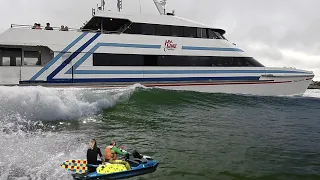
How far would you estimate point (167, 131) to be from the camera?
10195 millimetres

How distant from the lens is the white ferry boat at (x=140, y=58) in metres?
15.8

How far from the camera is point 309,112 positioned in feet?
52.6

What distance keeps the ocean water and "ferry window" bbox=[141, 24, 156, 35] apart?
324 centimetres

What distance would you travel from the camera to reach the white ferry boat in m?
15.8

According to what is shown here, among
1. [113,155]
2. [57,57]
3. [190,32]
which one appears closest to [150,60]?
[190,32]

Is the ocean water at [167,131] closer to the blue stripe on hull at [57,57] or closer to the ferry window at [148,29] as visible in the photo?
the blue stripe on hull at [57,57]

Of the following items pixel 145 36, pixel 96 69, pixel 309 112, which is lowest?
pixel 309 112

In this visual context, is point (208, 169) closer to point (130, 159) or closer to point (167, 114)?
point (130, 159)

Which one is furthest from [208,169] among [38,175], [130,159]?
[38,175]

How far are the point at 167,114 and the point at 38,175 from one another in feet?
25.8

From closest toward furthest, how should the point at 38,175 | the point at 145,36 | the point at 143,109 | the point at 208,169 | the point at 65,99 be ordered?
the point at 38,175 < the point at 208,169 < the point at 65,99 < the point at 143,109 < the point at 145,36

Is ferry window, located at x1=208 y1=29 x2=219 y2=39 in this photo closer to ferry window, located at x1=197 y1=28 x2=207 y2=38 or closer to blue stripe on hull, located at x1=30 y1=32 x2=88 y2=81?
ferry window, located at x1=197 y1=28 x2=207 y2=38

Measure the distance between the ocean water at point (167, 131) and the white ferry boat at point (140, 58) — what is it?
3.06ft

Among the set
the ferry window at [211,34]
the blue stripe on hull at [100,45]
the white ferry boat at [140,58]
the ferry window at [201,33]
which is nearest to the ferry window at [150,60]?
the white ferry boat at [140,58]
